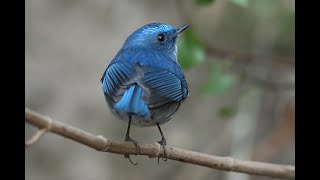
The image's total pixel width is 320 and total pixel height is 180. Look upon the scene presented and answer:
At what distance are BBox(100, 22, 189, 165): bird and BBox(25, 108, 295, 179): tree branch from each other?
6 centimetres

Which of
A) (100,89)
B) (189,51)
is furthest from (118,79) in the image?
(100,89)

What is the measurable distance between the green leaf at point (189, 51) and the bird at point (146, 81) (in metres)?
0.29

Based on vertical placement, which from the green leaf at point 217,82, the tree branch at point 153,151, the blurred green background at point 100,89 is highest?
the tree branch at point 153,151

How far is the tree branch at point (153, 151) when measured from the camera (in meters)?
2.19

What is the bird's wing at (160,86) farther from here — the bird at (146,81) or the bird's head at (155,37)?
the bird's head at (155,37)

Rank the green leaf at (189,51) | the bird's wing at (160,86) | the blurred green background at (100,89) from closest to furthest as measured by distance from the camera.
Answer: the bird's wing at (160,86)
the green leaf at (189,51)
the blurred green background at (100,89)

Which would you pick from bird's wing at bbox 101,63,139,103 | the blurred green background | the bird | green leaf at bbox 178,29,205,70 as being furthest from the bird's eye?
the blurred green background

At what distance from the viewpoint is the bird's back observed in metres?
2.61

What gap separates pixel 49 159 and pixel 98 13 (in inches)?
61.4

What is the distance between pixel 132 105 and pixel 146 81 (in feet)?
0.99

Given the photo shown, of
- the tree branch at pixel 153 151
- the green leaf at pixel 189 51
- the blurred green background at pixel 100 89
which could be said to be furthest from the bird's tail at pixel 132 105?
the blurred green background at pixel 100 89

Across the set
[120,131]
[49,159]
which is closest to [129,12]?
[120,131]
